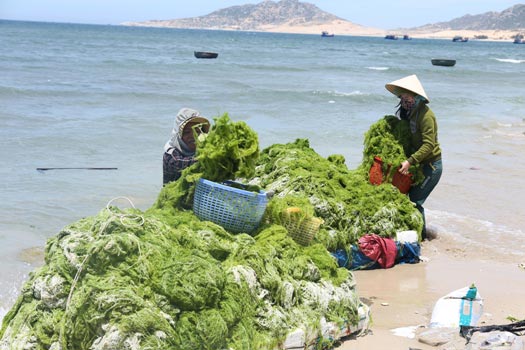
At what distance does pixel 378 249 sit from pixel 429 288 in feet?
2.05

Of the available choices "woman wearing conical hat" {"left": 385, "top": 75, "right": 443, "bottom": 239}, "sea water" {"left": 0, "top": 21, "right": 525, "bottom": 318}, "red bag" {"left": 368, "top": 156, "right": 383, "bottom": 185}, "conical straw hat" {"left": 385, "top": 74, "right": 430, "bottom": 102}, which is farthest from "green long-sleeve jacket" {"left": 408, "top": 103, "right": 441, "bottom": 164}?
"sea water" {"left": 0, "top": 21, "right": 525, "bottom": 318}

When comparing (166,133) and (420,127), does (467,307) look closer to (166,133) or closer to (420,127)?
(420,127)

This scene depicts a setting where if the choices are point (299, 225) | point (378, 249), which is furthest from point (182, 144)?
point (378, 249)

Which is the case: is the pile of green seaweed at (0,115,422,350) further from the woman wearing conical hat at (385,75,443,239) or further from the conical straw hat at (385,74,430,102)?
the conical straw hat at (385,74,430,102)

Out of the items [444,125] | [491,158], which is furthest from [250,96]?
[491,158]

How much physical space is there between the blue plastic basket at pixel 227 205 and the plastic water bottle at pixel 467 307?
1644 mm

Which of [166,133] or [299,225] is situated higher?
[299,225]

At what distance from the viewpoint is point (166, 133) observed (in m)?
14.9

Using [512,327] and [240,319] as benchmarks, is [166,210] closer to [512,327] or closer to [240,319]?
[240,319]

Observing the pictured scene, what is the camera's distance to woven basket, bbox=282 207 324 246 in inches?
221

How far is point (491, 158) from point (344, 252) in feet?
25.5

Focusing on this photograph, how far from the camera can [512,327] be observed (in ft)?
15.3

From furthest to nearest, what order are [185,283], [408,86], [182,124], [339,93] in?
1. [339,93]
2. [408,86]
3. [182,124]
4. [185,283]

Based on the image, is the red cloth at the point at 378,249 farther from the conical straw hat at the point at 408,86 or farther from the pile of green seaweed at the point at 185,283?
the conical straw hat at the point at 408,86
